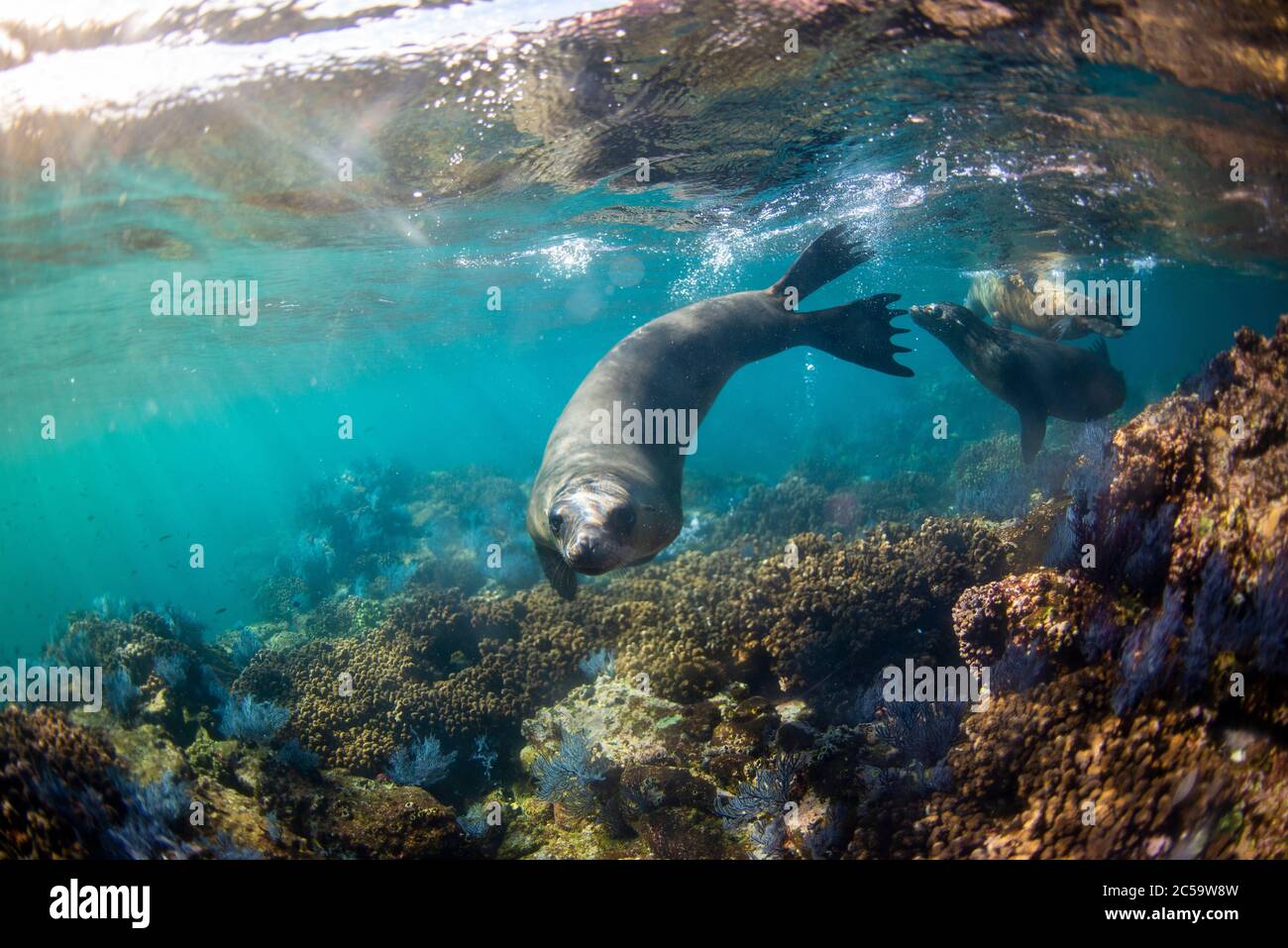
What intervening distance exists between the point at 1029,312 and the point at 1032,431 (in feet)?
23.7

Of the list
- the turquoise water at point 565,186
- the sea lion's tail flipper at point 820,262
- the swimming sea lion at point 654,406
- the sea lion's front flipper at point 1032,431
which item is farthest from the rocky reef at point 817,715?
the turquoise water at point 565,186

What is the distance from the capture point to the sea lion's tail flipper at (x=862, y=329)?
25.1 feet

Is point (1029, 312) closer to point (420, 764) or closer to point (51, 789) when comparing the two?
point (420, 764)

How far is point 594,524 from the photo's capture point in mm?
4332

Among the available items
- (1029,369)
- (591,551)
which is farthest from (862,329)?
(591,551)

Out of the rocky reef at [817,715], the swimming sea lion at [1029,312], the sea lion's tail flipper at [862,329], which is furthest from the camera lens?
the swimming sea lion at [1029,312]

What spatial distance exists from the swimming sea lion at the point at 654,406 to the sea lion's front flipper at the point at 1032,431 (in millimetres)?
3195

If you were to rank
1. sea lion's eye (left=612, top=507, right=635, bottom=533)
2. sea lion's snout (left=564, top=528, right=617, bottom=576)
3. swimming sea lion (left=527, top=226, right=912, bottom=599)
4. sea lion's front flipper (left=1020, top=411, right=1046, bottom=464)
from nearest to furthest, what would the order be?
sea lion's snout (left=564, top=528, right=617, bottom=576) → sea lion's eye (left=612, top=507, right=635, bottom=533) → swimming sea lion (left=527, top=226, right=912, bottom=599) → sea lion's front flipper (left=1020, top=411, right=1046, bottom=464)

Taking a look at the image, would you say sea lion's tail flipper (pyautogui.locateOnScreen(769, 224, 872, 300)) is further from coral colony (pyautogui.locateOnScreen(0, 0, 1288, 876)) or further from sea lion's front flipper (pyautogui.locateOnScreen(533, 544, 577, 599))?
sea lion's front flipper (pyautogui.locateOnScreen(533, 544, 577, 599))

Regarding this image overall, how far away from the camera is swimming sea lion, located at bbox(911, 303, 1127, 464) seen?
9.02 meters

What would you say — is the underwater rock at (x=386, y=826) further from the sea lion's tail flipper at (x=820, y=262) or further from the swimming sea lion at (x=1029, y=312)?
the swimming sea lion at (x=1029, y=312)

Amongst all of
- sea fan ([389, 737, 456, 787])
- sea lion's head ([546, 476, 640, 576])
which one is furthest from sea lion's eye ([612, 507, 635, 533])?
sea fan ([389, 737, 456, 787])

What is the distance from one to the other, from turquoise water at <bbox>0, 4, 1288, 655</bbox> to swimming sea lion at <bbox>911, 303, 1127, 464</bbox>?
3.23m
